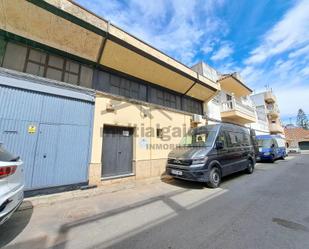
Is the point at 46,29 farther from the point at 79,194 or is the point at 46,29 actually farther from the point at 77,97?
the point at 79,194

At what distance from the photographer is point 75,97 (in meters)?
6.00

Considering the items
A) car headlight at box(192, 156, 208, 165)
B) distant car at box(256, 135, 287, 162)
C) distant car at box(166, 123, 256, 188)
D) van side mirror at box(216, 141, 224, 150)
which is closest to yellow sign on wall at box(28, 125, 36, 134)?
distant car at box(166, 123, 256, 188)

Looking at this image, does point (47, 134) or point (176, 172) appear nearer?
point (47, 134)

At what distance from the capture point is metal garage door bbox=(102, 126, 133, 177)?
6.91 meters

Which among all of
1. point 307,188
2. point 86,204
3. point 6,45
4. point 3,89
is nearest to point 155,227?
point 86,204

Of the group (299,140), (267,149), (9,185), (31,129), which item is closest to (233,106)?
(267,149)

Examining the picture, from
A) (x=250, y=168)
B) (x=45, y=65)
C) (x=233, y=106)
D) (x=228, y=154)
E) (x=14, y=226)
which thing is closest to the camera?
(x=14, y=226)

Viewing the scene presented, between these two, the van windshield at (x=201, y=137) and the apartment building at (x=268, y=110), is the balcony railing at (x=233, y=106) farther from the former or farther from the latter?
the apartment building at (x=268, y=110)

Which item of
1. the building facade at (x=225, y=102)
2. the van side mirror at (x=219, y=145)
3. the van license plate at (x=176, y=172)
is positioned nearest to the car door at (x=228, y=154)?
the van side mirror at (x=219, y=145)

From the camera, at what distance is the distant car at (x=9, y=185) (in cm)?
262

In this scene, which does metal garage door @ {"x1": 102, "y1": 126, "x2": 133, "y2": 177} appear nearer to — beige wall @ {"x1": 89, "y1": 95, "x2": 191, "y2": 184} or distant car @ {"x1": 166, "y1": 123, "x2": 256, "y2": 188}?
beige wall @ {"x1": 89, "y1": 95, "x2": 191, "y2": 184}

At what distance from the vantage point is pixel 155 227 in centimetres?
339

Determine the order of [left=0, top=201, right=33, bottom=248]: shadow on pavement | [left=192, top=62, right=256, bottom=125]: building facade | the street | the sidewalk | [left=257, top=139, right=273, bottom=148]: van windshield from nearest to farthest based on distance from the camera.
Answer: the street < [left=0, top=201, right=33, bottom=248]: shadow on pavement < the sidewalk < [left=192, top=62, right=256, bottom=125]: building facade < [left=257, top=139, right=273, bottom=148]: van windshield

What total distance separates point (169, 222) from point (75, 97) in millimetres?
5052
